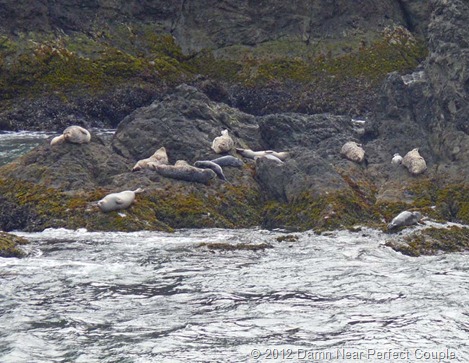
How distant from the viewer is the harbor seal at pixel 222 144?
21.2 metres

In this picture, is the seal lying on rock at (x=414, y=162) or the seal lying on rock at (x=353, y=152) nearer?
the seal lying on rock at (x=414, y=162)

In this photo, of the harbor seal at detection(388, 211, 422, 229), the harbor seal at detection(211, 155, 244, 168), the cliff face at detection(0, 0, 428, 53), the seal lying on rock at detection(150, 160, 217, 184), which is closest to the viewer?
the harbor seal at detection(388, 211, 422, 229)

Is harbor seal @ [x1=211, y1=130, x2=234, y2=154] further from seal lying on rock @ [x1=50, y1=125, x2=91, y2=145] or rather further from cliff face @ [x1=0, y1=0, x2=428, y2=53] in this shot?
cliff face @ [x1=0, y1=0, x2=428, y2=53]

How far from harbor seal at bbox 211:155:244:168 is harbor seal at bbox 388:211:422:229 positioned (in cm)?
445

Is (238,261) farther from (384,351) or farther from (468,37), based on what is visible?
(468,37)

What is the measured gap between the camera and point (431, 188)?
1956cm

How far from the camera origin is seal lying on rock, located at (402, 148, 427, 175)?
65.9ft

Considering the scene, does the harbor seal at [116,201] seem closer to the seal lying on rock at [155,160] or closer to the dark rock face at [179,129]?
the seal lying on rock at [155,160]

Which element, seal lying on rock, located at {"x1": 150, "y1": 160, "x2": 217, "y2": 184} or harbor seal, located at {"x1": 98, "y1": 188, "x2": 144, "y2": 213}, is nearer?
harbor seal, located at {"x1": 98, "y1": 188, "x2": 144, "y2": 213}

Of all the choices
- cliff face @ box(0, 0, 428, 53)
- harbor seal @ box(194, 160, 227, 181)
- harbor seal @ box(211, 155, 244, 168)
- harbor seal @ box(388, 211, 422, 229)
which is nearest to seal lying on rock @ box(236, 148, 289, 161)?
harbor seal @ box(211, 155, 244, 168)

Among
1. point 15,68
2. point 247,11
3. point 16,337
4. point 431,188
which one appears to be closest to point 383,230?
point 431,188

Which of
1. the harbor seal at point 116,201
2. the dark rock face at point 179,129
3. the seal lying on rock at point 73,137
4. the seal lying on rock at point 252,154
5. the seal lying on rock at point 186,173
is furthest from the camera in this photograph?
the seal lying on rock at point 252,154

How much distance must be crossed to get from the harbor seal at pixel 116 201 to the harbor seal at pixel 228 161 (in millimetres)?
3016

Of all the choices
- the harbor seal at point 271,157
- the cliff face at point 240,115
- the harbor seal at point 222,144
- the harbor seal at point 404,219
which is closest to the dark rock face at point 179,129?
the cliff face at point 240,115
